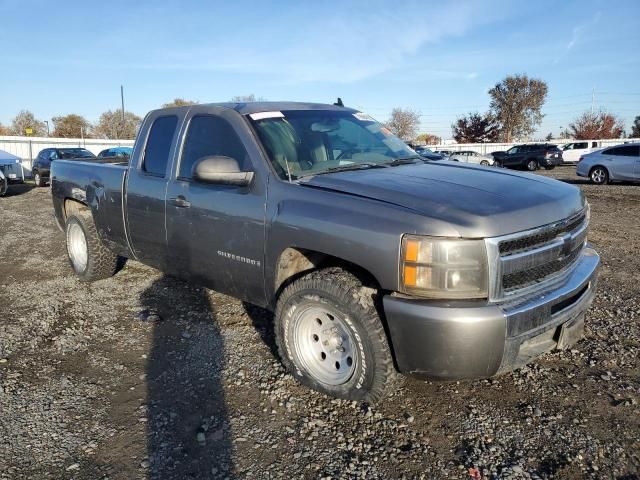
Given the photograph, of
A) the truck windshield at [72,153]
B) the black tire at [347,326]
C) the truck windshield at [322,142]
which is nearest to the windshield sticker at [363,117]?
the truck windshield at [322,142]

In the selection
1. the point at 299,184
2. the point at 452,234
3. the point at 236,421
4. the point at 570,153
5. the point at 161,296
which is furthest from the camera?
the point at 570,153

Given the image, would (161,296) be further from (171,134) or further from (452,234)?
(452,234)

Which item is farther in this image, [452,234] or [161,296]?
[161,296]

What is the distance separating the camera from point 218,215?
3.57 m

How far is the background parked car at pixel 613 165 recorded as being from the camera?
17.0m

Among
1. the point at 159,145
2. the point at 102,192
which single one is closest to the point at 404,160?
the point at 159,145

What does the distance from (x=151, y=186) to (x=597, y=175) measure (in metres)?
18.1

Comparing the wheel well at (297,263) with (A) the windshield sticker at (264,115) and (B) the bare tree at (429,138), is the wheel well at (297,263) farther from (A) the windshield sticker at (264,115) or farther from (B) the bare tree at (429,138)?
(B) the bare tree at (429,138)

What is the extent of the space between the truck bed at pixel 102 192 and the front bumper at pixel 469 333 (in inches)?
122

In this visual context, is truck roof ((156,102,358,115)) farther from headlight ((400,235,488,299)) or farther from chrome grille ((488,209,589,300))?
chrome grille ((488,209,589,300))

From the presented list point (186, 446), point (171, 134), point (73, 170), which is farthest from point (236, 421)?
point (73, 170)

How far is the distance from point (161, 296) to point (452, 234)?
146 inches

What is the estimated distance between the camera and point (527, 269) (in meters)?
2.73

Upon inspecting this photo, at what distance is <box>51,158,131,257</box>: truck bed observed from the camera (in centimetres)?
472
